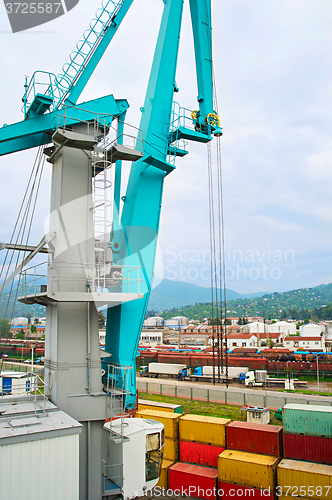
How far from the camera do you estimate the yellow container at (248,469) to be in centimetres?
1298

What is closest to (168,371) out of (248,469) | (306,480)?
(248,469)

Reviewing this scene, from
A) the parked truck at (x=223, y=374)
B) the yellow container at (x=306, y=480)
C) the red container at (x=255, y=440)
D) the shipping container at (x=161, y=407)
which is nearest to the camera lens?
the yellow container at (x=306, y=480)

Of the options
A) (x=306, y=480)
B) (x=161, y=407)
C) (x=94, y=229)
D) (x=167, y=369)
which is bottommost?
(x=167, y=369)

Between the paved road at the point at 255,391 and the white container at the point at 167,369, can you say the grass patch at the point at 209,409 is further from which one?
the white container at the point at 167,369

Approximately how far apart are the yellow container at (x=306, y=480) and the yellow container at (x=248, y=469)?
15.7 inches

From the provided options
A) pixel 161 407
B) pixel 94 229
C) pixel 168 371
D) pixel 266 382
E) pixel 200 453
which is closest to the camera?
pixel 94 229

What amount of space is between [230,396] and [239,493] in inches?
584

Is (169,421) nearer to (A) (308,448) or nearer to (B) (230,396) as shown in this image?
(A) (308,448)

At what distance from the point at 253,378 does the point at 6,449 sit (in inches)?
1273

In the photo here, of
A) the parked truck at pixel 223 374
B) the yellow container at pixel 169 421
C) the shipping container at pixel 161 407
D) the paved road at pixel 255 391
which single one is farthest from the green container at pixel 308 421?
the parked truck at pixel 223 374

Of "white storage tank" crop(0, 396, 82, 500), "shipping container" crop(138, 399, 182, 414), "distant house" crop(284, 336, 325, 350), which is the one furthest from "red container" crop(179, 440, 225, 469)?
"distant house" crop(284, 336, 325, 350)

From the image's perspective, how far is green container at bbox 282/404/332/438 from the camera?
15.4m

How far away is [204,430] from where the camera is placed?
1581 cm

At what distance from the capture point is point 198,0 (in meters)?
13.7
